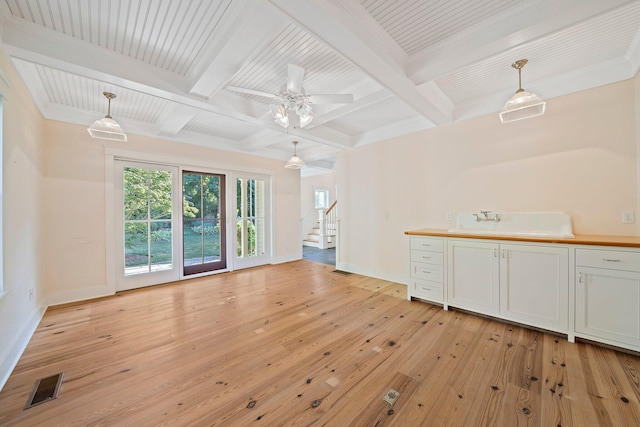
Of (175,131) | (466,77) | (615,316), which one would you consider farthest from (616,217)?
(175,131)

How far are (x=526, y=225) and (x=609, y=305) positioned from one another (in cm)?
102

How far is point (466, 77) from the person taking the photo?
8.70 ft

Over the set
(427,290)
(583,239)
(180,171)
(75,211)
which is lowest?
(427,290)

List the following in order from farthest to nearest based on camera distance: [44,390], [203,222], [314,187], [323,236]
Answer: [314,187]
[323,236]
[203,222]
[44,390]

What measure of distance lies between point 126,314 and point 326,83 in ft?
11.9

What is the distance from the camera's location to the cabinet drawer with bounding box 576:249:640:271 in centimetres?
192

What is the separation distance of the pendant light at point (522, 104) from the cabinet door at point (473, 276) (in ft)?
4.36

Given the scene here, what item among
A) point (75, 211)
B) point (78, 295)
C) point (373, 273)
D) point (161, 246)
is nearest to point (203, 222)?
point (161, 246)

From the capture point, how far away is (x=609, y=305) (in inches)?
79.3

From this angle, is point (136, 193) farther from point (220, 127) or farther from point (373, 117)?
point (373, 117)

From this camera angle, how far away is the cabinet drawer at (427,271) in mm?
2993

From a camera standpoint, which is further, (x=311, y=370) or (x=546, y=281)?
(x=546, y=281)

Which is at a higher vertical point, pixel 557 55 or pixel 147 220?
pixel 557 55

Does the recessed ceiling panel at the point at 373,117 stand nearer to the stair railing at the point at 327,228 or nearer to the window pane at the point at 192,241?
the window pane at the point at 192,241
